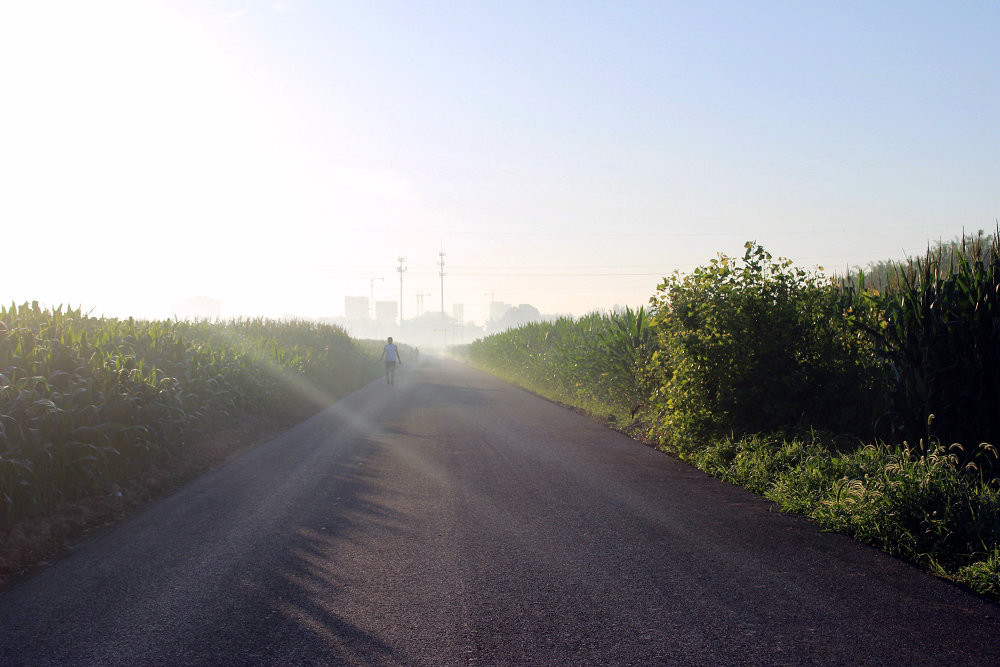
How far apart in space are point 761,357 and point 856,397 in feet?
4.33

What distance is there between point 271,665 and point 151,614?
4.01ft

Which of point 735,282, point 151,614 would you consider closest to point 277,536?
point 151,614

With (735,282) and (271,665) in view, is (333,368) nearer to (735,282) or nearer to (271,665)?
(735,282)

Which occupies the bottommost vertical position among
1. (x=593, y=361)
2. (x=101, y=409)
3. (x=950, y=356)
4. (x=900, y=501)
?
(x=900, y=501)

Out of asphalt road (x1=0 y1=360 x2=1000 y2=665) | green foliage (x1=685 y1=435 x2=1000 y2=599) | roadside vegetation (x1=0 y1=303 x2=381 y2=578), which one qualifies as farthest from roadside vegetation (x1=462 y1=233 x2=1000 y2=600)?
roadside vegetation (x1=0 y1=303 x2=381 y2=578)

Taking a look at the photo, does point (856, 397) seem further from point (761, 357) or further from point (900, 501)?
point (900, 501)

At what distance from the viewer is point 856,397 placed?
822 cm

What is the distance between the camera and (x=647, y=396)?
498 inches

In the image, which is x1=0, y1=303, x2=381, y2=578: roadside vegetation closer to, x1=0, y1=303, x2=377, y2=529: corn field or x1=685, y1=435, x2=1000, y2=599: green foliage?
x1=0, y1=303, x2=377, y2=529: corn field

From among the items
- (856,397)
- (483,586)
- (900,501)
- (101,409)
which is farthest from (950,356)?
(101,409)

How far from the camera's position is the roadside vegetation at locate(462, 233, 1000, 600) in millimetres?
5012

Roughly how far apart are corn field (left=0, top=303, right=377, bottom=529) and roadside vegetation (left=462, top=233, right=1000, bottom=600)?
24.5ft

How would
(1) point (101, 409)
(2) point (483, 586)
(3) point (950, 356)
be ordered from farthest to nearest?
(1) point (101, 409), (3) point (950, 356), (2) point (483, 586)

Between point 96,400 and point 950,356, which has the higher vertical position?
point 950,356
